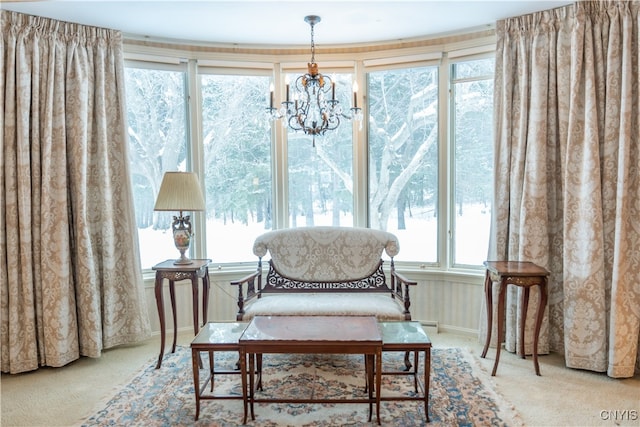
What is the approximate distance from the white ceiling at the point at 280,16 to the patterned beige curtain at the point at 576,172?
1.11 feet

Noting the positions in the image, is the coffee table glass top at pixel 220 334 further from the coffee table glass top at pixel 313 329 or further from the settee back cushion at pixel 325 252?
the settee back cushion at pixel 325 252

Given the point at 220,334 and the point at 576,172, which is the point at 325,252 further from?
the point at 576,172

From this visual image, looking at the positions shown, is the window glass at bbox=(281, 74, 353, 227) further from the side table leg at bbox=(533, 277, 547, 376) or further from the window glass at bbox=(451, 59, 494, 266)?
the side table leg at bbox=(533, 277, 547, 376)

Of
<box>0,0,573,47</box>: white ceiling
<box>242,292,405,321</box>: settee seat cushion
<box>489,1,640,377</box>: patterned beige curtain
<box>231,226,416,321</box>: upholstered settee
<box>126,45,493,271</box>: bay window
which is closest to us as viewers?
<box>489,1,640,377</box>: patterned beige curtain

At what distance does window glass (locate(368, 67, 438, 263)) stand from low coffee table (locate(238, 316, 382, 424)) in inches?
66.8

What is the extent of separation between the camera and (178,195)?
371cm

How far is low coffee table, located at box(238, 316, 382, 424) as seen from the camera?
2641mm

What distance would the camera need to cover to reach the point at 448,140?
4293 mm

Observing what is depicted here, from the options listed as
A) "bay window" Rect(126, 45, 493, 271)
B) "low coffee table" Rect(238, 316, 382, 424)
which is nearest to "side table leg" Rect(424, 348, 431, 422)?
"low coffee table" Rect(238, 316, 382, 424)

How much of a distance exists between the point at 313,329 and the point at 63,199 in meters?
2.22

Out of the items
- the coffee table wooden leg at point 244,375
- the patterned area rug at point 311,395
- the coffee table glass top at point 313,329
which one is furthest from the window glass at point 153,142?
the coffee table wooden leg at point 244,375

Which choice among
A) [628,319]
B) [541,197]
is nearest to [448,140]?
[541,197]

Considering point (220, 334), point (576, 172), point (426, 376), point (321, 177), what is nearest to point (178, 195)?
point (220, 334)

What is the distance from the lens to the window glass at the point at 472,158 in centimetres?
415
